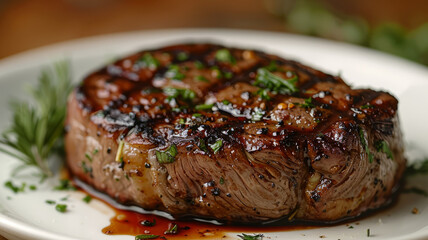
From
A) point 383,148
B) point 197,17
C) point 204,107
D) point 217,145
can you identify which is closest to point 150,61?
point 204,107

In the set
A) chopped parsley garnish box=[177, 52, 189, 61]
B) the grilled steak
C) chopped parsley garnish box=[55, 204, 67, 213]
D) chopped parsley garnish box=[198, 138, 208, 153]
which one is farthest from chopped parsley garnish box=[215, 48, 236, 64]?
chopped parsley garnish box=[55, 204, 67, 213]

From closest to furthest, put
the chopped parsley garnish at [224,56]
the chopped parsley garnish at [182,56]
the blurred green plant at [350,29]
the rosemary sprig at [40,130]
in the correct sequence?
the rosemary sprig at [40,130], the chopped parsley garnish at [224,56], the chopped parsley garnish at [182,56], the blurred green plant at [350,29]

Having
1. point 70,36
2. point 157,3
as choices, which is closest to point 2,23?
point 70,36

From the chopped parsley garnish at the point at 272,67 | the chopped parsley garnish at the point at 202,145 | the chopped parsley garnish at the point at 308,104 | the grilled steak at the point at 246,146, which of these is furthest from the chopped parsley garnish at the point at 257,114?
the chopped parsley garnish at the point at 272,67

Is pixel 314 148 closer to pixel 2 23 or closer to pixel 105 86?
pixel 105 86

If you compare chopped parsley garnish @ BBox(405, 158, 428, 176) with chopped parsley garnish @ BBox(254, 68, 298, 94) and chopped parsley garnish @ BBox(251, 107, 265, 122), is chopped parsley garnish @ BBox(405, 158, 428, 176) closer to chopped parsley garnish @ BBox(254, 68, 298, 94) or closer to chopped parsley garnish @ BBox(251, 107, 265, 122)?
chopped parsley garnish @ BBox(254, 68, 298, 94)

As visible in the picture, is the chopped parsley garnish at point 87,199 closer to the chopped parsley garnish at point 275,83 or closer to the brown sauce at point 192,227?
the brown sauce at point 192,227
